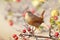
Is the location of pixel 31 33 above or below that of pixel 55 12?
below

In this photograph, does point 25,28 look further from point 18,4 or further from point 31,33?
point 18,4

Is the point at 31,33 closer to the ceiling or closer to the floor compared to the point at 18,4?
closer to the floor

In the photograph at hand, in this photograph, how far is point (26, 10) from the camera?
5.39ft

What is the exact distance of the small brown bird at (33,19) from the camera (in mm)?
1633

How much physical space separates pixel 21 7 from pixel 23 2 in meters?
0.05

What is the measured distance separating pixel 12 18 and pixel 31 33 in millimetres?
216

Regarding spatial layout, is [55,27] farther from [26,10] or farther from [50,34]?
[26,10]

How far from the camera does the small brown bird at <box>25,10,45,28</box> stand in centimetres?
163

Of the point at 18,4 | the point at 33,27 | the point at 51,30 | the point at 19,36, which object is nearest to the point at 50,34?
the point at 51,30

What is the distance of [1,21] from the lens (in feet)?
5.43

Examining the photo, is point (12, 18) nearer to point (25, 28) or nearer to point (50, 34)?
point (25, 28)

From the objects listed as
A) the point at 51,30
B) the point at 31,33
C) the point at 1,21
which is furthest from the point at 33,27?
the point at 1,21

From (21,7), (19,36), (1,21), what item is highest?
(21,7)

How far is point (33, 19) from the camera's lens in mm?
1645
